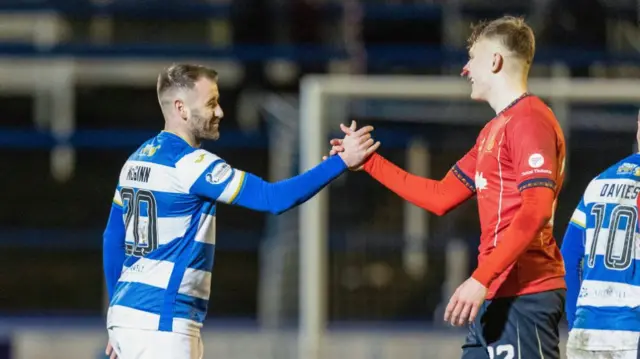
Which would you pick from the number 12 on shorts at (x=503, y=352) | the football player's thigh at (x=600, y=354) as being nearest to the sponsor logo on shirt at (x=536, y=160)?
the number 12 on shorts at (x=503, y=352)

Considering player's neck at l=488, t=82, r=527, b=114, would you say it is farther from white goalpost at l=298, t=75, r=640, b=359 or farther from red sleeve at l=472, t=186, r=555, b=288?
white goalpost at l=298, t=75, r=640, b=359

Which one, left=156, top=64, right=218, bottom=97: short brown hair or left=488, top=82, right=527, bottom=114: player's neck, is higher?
left=156, top=64, right=218, bottom=97: short brown hair

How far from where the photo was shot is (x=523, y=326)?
3164mm

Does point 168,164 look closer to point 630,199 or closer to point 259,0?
point 630,199

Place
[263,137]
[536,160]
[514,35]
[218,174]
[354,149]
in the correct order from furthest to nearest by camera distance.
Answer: [263,137] → [354,149] → [218,174] → [514,35] → [536,160]

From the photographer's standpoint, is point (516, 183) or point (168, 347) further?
point (168, 347)

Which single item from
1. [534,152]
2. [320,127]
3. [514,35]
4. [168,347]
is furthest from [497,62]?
[320,127]

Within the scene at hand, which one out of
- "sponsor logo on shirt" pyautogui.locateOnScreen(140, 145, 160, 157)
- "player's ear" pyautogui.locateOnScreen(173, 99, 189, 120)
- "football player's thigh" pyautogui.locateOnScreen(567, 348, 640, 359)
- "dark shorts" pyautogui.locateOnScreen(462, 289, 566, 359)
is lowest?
"football player's thigh" pyautogui.locateOnScreen(567, 348, 640, 359)

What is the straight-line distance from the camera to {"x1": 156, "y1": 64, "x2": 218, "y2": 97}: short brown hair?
3.60 m

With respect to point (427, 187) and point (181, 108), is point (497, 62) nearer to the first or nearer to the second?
point (427, 187)

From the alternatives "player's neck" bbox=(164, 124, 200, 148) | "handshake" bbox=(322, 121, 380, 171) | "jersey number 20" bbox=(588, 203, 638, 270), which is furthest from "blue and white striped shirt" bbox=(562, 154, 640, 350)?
"player's neck" bbox=(164, 124, 200, 148)

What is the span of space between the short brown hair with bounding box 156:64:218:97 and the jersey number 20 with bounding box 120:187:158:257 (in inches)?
14.5

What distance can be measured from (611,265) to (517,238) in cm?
74

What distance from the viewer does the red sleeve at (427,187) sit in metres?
3.62
